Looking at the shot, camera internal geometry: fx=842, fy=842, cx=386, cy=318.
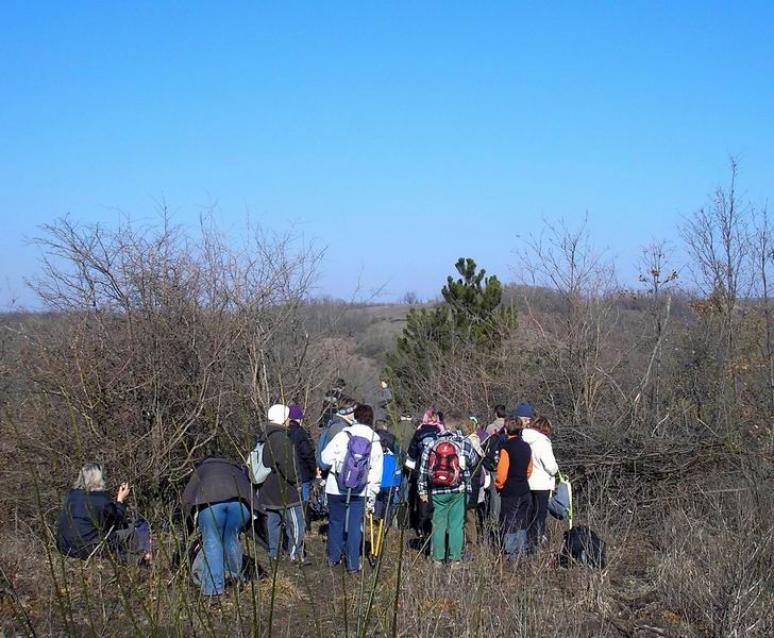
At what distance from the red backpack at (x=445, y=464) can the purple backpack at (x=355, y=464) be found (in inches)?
26.8

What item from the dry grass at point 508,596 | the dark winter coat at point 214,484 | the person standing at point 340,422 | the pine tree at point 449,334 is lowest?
the dry grass at point 508,596

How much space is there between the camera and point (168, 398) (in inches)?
358

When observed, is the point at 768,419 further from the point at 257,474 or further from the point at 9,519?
the point at 9,519

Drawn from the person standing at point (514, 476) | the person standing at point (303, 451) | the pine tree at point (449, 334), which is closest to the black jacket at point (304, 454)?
the person standing at point (303, 451)

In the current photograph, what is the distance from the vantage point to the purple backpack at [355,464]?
8008 mm

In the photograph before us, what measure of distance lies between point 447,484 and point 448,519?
1.41 feet

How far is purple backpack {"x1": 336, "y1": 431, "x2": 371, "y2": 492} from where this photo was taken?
315 inches

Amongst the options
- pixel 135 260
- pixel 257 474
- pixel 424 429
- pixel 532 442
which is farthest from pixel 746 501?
pixel 135 260

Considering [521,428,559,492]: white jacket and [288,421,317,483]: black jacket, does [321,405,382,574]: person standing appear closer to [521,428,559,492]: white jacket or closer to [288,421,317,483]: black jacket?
[288,421,317,483]: black jacket

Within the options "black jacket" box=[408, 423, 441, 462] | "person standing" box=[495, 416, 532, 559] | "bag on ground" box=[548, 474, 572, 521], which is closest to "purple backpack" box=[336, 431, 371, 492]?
"black jacket" box=[408, 423, 441, 462]

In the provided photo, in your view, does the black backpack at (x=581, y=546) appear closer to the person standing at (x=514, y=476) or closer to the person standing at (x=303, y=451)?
the person standing at (x=514, y=476)

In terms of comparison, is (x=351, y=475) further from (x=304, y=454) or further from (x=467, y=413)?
(x=467, y=413)

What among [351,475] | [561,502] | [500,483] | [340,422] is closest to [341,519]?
[351,475]

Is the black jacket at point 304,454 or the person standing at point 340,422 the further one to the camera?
the black jacket at point 304,454
